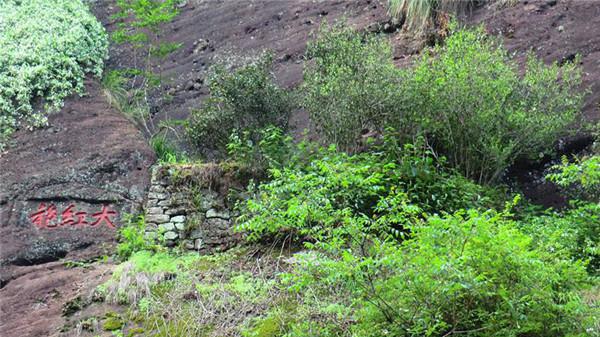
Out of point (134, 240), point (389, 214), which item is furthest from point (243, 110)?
point (389, 214)

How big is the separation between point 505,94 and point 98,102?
7.37 m

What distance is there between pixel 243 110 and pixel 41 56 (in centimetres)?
473

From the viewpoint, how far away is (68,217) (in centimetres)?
946

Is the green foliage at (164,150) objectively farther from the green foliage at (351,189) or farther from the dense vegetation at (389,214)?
the green foliage at (351,189)

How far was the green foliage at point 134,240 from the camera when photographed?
331 inches

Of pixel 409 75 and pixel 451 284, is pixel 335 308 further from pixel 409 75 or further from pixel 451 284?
pixel 409 75

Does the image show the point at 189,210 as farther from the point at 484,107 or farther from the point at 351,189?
the point at 484,107

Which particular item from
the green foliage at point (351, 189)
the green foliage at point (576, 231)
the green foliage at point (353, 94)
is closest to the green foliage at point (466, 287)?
the green foliage at point (351, 189)

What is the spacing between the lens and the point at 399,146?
28.5ft

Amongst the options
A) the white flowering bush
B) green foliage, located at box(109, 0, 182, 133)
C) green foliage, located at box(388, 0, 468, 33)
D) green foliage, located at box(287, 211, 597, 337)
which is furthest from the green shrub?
the white flowering bush

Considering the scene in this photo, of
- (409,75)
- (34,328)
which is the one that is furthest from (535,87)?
(34,328)

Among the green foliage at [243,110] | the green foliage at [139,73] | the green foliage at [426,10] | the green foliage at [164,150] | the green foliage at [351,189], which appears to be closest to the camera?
the green foliage at [351,189]

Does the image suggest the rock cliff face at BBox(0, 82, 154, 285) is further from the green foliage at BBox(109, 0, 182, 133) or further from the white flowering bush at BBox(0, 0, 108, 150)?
the green foliage at BBox(109, 0, 182, 133)

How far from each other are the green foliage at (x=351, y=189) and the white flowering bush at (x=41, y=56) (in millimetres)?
5062
